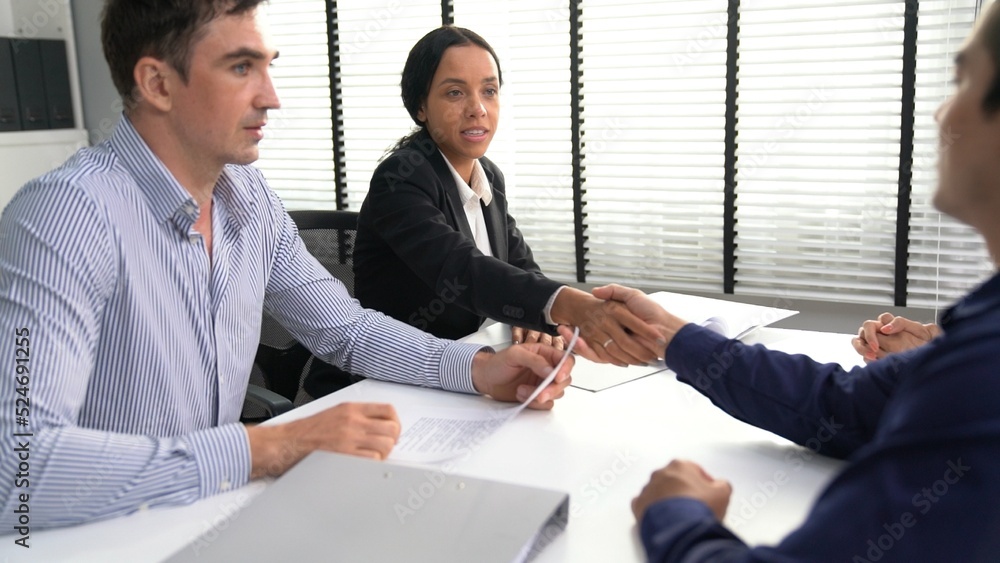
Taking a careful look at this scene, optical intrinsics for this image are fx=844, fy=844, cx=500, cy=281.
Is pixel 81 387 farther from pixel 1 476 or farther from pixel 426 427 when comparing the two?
pixel 426 427

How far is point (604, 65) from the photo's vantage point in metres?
3.38

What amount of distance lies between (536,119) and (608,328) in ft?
6.71

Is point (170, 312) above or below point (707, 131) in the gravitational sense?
below

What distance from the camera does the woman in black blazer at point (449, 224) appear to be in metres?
1.85

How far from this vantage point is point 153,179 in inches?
53.6

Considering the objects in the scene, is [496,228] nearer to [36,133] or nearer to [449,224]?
[449,224]

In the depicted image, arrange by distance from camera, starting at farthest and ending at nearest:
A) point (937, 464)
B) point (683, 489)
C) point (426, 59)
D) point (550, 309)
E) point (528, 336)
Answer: point (426, 59) → point (528, 336) → point (550, 309) → point (683, 489) → point (937, 464)
